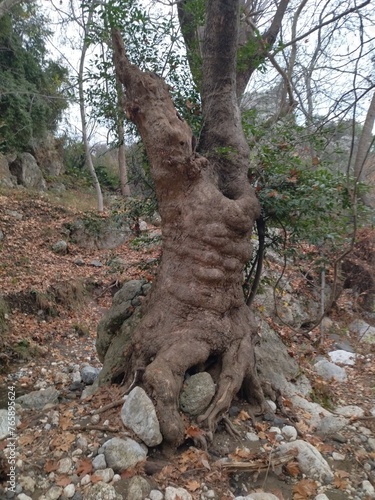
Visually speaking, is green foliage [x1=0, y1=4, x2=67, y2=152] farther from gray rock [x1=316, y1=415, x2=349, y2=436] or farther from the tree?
gray rock [x1=316, y1=415, x2=349, y2=436]

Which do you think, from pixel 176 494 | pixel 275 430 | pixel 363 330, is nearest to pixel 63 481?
pixel 176 494

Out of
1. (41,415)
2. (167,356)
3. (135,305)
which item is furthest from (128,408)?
(135,305)

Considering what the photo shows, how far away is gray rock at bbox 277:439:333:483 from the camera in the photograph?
2.22m

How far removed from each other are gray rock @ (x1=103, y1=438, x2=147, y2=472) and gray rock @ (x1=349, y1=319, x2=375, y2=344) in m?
6.12

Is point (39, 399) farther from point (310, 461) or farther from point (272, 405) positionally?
point (310, 461)

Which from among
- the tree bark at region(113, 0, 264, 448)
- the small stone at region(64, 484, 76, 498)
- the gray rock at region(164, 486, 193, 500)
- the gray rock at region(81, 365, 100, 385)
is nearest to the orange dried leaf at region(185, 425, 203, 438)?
the tree bark at region(113, 0, 264, 448)

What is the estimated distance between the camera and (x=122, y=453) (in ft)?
6.73

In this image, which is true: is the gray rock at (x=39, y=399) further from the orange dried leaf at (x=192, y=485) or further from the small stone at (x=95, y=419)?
the orange dried leaf at (x=192, y=485)

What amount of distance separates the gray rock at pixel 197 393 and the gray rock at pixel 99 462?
63 centimetres

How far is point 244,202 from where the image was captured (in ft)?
10.2

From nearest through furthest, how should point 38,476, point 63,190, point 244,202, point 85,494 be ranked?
point 85,494 → point 38,476 → point 244,202 → point 63,190

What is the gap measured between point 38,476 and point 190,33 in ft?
16.4

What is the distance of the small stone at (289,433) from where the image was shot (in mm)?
2574

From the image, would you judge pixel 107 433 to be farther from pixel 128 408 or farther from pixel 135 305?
pixel 135 305
